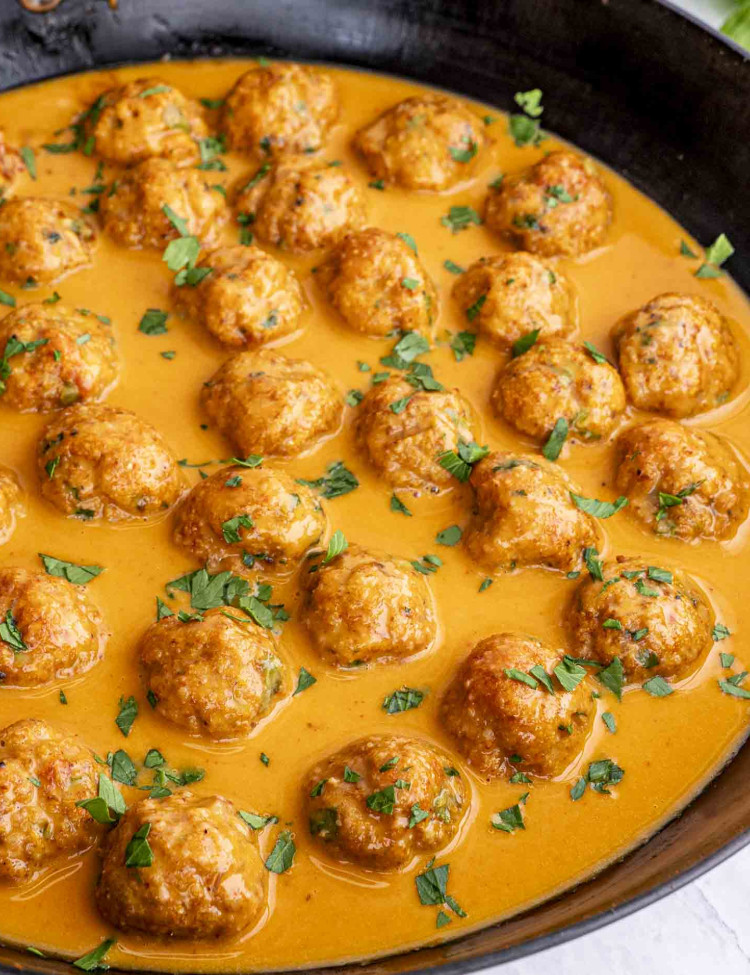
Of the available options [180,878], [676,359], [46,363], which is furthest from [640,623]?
[46,363]

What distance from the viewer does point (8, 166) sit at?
5934 mm

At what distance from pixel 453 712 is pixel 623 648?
0.73 metres

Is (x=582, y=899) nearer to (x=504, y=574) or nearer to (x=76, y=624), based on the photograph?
(x=504, y=574)

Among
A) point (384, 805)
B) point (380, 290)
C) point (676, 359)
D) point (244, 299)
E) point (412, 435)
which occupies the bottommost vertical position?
point (384, 805)

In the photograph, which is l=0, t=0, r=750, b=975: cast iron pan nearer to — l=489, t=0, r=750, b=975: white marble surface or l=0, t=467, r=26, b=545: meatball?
l=0, t=467, r=26, b=545: meatball

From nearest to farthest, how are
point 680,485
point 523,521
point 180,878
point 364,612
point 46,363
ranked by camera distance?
point 180,878 < point 364,612 < point 523,521 < point 680,485 < point 46,363

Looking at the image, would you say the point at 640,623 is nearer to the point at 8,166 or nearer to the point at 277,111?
the point at 277,111

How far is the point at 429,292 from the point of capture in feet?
18.1

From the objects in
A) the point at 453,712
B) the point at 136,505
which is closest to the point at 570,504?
the point at 453,712

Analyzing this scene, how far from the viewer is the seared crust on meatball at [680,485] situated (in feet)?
16.1

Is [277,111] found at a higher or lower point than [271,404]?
higher

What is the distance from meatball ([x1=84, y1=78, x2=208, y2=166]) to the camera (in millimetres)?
6027

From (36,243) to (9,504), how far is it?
143cm

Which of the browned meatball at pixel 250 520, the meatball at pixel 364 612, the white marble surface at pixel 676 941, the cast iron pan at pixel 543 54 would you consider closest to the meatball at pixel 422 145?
the cast iron pan at pixel 543 54
